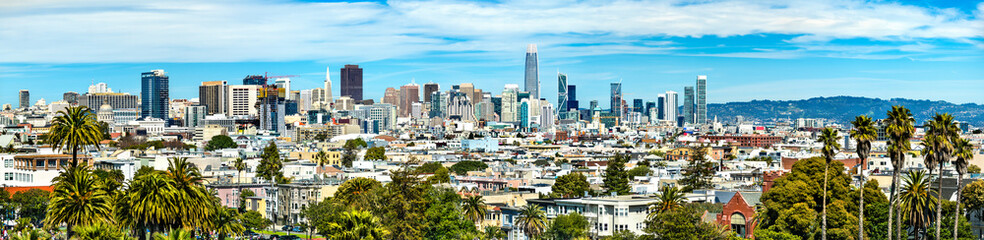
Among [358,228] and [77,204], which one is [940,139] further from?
[77,204]

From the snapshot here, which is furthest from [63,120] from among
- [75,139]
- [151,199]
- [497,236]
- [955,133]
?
[955,133]

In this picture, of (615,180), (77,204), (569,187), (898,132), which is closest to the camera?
(77,204)

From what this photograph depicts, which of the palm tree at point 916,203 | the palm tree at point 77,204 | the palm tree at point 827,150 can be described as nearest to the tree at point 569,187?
the palm tree at point 827,150

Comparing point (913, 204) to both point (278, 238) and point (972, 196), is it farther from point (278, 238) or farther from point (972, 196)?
point (278, 238)

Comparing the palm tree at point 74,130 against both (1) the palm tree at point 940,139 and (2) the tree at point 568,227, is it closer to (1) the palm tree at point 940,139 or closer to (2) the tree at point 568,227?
(2) the tree at point 568,227

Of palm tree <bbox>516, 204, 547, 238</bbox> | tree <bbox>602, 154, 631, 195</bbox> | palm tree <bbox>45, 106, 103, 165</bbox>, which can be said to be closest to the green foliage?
tree <bbox>602, 154, 631, 195</bbox>

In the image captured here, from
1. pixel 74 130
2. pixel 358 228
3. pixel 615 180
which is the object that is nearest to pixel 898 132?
pixel 358 228
